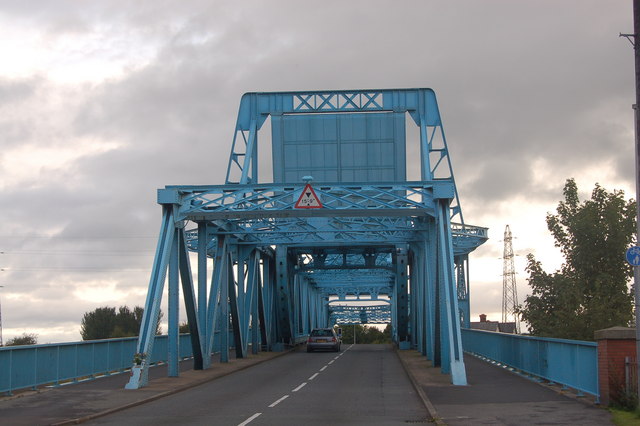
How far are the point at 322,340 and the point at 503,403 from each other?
33.8 m

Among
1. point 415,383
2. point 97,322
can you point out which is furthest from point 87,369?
point 97,322

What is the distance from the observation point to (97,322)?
7500 cm

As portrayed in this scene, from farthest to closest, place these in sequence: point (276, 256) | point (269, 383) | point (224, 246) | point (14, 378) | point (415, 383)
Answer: point (276, 256), point (224, 246), point (269, 383), point (415, 383), point (14, 378)

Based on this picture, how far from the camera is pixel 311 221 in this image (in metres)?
36.4

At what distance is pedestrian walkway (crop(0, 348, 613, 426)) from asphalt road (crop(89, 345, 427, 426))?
1.66 feet

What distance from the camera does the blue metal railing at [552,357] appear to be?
17594 millimetres

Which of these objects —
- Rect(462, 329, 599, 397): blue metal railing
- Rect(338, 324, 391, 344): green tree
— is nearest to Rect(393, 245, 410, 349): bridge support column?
Rect(462, 329, 599, 397): blue metal railing

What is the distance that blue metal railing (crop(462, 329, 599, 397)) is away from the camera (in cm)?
1759

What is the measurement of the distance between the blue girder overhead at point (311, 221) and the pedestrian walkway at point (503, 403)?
1.22 m

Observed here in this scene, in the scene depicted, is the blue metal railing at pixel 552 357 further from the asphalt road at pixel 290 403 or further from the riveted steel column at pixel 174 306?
the riveted steel column at pixel 174 306

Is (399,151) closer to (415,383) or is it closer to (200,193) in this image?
(200,193)

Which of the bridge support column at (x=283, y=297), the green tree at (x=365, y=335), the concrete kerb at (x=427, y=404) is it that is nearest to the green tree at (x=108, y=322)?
the bridge support column at (x=283, y=297)

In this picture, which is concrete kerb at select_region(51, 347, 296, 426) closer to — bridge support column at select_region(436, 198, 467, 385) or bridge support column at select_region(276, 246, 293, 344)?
bridge support column at select_region(436, 198, 467, 385)

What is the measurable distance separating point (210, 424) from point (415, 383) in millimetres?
10257
